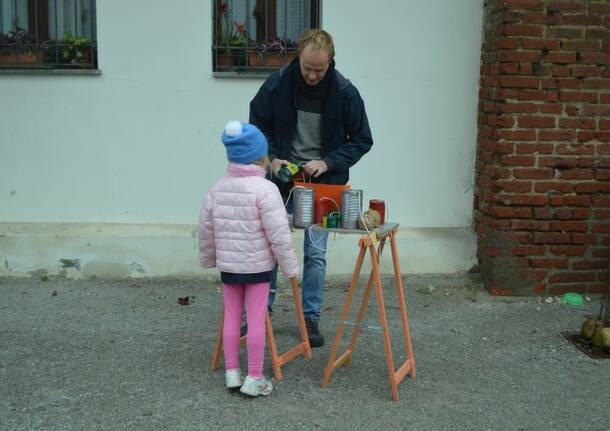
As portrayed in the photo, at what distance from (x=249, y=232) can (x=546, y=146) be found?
110 inches

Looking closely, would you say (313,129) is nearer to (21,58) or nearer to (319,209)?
(319,209)

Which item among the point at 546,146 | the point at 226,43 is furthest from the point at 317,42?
the point at 546,146

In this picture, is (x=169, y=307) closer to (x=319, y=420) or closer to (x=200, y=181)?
(x=200, y=181)

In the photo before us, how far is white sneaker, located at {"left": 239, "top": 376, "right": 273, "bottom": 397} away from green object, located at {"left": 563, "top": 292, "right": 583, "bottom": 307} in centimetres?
277

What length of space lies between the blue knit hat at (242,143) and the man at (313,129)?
531mm

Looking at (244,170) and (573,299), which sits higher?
(244,170)

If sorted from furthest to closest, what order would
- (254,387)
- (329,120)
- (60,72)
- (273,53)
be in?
(273,53), (60,72), (329,120), (254,387)

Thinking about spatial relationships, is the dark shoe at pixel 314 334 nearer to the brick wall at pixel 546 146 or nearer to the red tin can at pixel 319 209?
the red tin can at pixel 319 209

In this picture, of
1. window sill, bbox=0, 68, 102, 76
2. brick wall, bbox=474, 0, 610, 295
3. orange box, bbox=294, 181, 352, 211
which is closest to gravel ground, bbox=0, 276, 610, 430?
brick wall, bbox=474, 0, 610, 295

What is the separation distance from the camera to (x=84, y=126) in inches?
237

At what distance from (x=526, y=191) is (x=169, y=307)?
9.06 feet

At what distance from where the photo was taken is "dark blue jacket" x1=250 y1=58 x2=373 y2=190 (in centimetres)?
448

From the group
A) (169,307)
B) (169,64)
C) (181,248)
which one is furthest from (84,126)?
(169,307)

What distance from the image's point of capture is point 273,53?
606 cm
